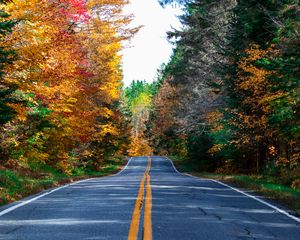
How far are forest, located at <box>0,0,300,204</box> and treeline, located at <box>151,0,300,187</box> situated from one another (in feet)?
0.22

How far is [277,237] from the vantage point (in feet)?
24.0

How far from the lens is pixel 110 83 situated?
Result: 3244cm

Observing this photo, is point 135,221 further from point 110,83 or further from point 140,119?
point 140,119

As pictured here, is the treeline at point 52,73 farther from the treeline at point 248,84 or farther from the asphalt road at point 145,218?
the treeline at point 248,84

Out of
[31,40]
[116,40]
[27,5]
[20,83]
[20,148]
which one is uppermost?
[116,40]

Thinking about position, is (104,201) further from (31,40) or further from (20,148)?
(20,148)

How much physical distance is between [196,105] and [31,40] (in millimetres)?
18047

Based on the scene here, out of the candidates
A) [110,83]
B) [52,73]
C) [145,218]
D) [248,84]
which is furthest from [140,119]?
[145,218]

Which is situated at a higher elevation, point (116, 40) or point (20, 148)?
point (116, 40)

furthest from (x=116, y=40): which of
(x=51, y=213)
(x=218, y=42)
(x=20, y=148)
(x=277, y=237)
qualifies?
(x=277, y=237)

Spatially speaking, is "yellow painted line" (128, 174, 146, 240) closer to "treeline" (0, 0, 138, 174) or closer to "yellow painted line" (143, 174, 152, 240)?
"yellow painted line" (143, 174, 152, 240)

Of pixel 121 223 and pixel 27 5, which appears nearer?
pixel 121 223

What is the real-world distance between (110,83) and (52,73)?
1737 centimetres

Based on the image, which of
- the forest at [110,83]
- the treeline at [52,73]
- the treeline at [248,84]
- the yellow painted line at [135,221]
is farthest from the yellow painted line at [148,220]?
the treeline at [248,84]
